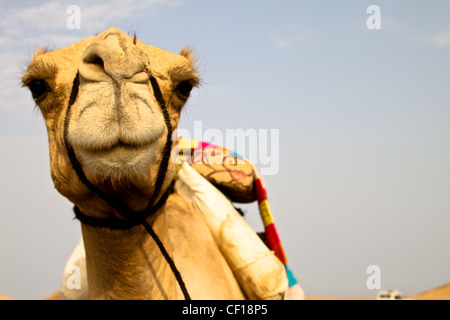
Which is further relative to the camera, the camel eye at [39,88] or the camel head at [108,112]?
the camel eye at [39,88]

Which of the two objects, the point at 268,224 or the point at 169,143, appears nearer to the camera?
the point at 169,143

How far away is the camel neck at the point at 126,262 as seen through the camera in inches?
81.4

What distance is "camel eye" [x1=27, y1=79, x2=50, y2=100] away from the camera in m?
2.08

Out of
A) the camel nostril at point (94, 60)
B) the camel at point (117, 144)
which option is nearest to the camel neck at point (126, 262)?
the camel at point (117, 144)

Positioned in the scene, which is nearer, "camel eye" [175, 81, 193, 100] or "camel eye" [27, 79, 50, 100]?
"camel eye" [27, 79, 50, 100]

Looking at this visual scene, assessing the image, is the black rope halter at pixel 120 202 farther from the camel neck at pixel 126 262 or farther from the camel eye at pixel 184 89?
the camel eye at pixel 184 89

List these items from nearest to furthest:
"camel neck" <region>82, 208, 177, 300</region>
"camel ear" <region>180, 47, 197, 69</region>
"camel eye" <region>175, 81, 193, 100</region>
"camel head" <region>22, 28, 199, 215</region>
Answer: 1. "camel head" <region>22, 28, 199, 215</region>
2. "camel neck" <region>82, 208, 177, 300</region>
3. "camel eye" <region>175, 81, 193, 100</region>
4. "camel ear" <region>180, 47, 197, 69</region>

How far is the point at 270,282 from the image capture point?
10.6 ft

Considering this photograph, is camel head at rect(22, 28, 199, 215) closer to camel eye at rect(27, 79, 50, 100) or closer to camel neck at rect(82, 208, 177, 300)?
camel eye at rect(27, 79, 50, 100)

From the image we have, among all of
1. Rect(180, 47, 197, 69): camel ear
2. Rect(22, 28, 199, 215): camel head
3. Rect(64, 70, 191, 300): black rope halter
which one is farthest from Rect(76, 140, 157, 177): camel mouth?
Rect(180, 47, 197, 69): camel ear

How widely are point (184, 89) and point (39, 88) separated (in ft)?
2.10
